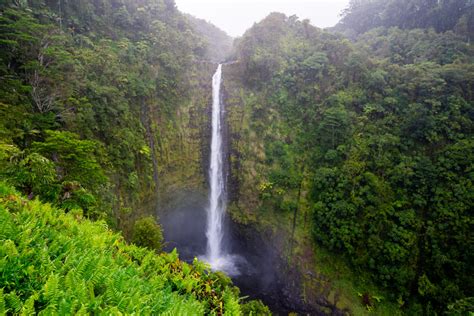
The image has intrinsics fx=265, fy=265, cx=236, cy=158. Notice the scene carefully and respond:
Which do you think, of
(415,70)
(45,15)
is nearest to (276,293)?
(415,70)

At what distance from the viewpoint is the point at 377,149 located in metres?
17.1

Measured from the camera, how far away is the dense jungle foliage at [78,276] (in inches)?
108

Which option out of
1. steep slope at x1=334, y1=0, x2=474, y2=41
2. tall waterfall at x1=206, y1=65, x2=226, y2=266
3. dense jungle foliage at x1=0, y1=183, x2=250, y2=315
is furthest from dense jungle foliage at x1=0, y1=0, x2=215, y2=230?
steep slope at x1=334, y1=0, x2=474, y2=41

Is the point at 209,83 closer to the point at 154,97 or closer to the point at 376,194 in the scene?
the point at 154,97

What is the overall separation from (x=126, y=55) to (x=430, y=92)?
20626 millimetres

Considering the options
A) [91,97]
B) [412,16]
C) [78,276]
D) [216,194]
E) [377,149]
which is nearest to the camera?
[78,276]

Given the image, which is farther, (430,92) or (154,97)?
(154,97)

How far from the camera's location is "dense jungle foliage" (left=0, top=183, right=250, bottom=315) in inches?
108

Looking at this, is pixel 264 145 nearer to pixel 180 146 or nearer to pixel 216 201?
pixel 216 201

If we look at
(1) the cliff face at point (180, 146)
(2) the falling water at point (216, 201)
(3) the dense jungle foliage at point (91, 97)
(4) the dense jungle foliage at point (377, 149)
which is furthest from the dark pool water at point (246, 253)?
(3) the dense jungle foliage at point (91, 97)

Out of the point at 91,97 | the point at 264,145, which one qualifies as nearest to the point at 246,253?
the point at 264,145

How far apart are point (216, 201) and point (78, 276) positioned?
60.1ft

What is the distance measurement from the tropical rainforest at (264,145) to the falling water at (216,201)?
2.58 ft

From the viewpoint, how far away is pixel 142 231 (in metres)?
11.5
